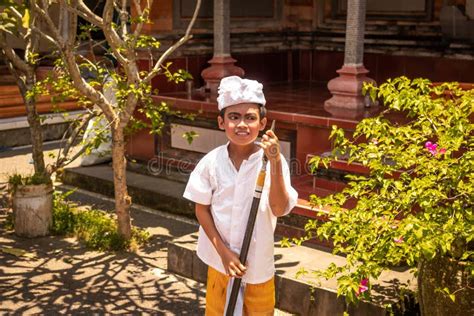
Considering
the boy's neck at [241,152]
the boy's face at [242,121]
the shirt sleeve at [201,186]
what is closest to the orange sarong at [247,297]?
the shirt sleeve at [201,186]

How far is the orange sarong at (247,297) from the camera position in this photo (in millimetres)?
4020

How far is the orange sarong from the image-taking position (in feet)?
13.2

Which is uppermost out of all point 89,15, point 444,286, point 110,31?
point 89,15

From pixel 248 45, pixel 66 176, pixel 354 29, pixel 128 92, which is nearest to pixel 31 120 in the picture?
pixel 128 92

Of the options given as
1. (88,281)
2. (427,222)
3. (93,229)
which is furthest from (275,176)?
(93,229)

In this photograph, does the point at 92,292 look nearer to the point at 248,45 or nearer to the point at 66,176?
the point at 66,176

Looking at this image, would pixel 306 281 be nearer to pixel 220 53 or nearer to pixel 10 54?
pixel 10 54

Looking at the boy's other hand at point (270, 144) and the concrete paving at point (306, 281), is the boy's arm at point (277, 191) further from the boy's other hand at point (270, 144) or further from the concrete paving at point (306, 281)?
the concrete paving at point (306, 281)

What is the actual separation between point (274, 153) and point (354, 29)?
5.19m

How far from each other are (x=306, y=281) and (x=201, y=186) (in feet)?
6.54

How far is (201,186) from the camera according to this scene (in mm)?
4012

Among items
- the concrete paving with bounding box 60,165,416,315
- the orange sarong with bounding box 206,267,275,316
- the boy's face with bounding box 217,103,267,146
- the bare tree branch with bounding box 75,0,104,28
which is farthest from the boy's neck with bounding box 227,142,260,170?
the bare tree branch with bounding box 75,0,104,28

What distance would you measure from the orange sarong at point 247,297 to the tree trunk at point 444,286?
3.67 feet

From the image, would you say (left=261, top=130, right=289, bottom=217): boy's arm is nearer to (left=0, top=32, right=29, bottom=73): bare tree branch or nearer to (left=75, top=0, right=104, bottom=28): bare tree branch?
(left=75, top=0, right=104, bottom=28): bare tree branch
